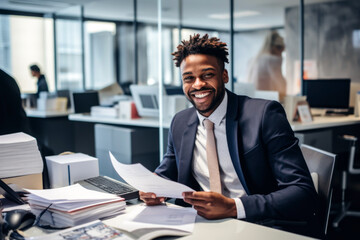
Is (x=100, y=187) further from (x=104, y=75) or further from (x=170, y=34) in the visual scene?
(x=104, y=75)

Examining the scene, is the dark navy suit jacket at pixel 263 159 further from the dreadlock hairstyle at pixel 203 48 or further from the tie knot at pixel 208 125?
the dreadlock hairstyle at pixel 203 48

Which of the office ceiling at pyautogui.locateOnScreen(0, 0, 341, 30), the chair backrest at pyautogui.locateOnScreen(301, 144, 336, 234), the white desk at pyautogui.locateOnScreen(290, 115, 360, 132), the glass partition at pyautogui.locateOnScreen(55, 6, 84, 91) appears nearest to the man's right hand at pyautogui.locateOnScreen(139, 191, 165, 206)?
the chair backrest at pyautogui.locateOnScreen(301, 144, 336, 234)

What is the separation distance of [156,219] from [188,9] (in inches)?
327

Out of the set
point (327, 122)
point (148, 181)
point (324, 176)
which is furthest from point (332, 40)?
point (148, 181)

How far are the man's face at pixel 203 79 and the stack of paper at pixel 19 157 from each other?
0.69 meters

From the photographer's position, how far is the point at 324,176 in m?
1.82

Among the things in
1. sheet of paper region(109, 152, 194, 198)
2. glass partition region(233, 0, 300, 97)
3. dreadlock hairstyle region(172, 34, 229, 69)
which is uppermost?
glass partition region(233, 0, 300, 97)

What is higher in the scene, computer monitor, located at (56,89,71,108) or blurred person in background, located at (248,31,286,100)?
blurred person in background, located at (248,31,286,100)

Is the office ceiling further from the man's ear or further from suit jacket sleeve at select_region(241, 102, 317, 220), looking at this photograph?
suit jacket sleeve at select_region(241, 102, 317, 220)

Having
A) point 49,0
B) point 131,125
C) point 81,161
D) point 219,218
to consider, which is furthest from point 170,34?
point 219,218

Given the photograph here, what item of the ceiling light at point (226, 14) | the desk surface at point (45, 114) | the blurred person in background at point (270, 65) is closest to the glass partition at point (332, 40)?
Result: the ceiling light at point (226, 14)

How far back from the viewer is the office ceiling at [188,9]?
7827 millimetres

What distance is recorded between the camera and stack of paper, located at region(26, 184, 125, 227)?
1.33m

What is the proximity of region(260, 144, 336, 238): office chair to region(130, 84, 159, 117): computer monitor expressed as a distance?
2.48 meters
